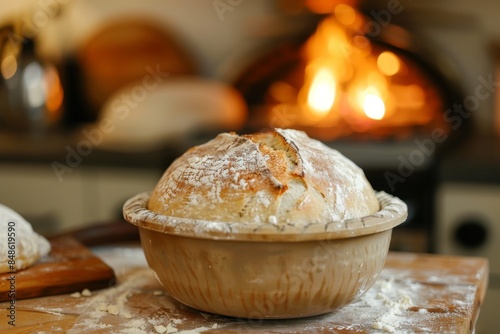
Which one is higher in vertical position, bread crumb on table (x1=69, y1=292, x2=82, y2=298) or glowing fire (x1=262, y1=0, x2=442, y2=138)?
glowing fire (x1=262, y1=0, x2=442, y2=138)

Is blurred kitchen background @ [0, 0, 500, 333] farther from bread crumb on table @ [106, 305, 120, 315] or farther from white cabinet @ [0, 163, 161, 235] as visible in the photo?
bread crumb on table @ [106, 305, 120, 315]

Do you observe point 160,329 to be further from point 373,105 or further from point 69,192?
point 373,105

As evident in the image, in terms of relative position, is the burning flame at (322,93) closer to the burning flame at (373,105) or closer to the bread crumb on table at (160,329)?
the burning flame at (373,105)

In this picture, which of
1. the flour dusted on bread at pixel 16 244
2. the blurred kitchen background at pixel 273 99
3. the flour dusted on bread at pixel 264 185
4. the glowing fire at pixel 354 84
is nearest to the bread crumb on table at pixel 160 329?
the flour dusted on bread at pixel 264 185

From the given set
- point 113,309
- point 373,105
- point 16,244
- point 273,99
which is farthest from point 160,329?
point 273,99

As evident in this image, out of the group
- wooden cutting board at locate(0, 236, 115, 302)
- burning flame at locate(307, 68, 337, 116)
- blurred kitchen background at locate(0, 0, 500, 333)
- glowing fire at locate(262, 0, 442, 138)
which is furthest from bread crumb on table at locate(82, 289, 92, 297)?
burning flame at locate(307, 68, 337, 116)

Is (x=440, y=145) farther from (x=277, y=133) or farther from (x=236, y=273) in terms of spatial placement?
(x=236, y=273)

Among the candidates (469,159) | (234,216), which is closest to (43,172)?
(469,159)
